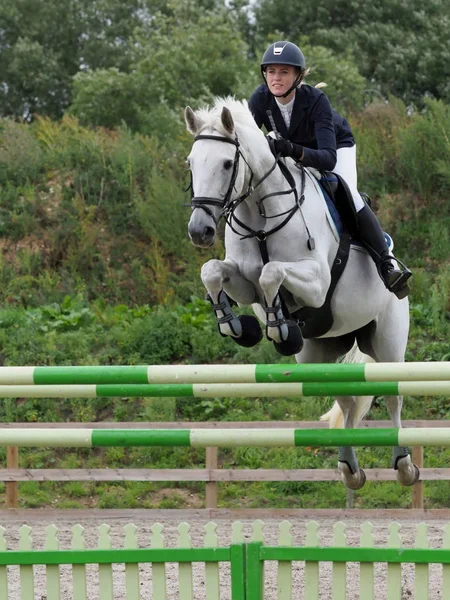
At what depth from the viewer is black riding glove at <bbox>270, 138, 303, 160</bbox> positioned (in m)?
5.39

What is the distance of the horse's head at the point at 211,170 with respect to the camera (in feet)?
15.6

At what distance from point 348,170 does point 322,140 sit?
50 cm

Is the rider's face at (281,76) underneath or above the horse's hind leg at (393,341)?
above

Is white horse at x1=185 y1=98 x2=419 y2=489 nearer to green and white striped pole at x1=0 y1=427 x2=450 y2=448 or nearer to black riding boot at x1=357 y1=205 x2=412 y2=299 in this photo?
black riding boot at x1=357 y1=205 x2=412 y2=299

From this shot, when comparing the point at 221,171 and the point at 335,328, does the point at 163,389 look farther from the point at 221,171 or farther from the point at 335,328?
the point at 335,328

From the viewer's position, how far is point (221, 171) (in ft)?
16.2

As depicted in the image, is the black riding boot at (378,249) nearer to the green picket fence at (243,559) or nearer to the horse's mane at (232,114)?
the horse's mane at (232,114)

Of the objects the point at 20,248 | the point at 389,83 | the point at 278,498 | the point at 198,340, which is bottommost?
the point at 278,498

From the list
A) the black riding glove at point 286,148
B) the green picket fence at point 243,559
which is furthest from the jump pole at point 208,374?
the black riding glove at point 286,148

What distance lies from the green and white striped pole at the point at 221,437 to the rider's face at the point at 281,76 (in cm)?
189

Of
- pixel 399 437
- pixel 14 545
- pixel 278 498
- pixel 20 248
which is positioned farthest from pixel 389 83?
pixel 399 437

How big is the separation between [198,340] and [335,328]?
5436mm

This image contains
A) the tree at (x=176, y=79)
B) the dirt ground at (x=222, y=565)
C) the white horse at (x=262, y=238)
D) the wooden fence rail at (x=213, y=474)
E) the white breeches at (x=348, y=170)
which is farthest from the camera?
the tree at (x=176, y=79)

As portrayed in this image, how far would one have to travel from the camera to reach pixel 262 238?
17.5 feet
